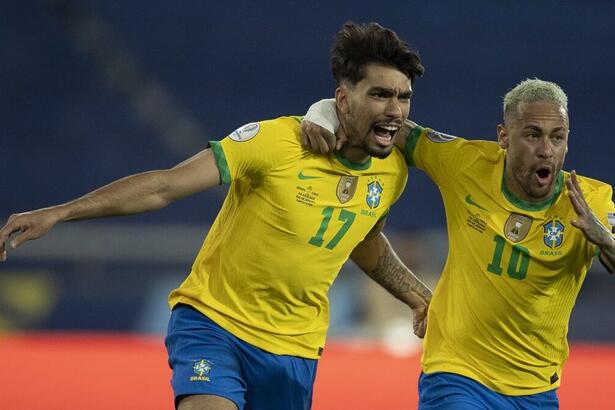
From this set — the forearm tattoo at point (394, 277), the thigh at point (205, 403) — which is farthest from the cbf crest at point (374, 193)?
the thigh at point (205, 403)

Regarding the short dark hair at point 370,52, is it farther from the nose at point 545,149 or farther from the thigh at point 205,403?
the thigh at point 205,403

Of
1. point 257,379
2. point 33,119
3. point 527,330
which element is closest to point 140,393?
point 257,379

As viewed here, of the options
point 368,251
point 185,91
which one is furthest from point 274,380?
point 185,91

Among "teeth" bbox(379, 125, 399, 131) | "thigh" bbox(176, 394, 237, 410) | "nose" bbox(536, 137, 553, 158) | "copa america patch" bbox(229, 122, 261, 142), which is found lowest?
"thigh" bbox(176, 394, 237, 410)

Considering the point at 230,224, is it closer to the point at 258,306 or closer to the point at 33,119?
the point at 258,306

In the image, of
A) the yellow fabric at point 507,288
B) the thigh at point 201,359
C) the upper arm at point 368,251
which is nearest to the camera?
the thigh at point 201,359

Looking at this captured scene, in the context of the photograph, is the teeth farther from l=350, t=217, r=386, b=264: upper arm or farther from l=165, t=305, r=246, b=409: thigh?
l=165, t=305, r=246, b=409: thigh

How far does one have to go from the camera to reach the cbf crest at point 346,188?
432 centimetres

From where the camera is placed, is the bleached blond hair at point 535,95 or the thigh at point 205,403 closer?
the thigh at point 205,403

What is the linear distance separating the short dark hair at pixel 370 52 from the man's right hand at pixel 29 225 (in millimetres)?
1360

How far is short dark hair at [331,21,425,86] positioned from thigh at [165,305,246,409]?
1.08 metres

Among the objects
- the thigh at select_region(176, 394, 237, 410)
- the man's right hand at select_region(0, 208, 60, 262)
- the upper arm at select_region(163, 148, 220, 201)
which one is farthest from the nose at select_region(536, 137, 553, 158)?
the man's right hand at select_region(0, 208, 60, 262)

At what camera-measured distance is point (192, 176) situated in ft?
12.9

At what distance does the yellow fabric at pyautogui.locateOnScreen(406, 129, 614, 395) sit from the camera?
421 cm
